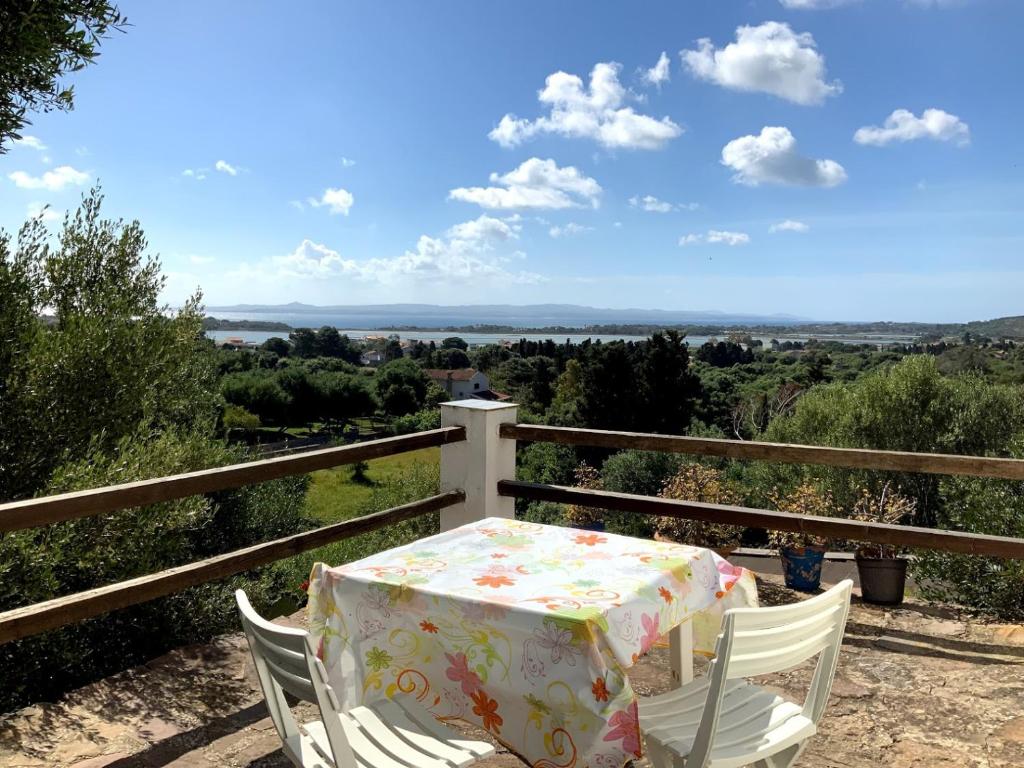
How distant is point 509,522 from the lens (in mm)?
2541

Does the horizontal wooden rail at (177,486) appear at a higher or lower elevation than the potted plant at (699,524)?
higher

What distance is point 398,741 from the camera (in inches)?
65.9

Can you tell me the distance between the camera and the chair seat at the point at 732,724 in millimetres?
1621

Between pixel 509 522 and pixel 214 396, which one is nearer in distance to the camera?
pixel 509 522

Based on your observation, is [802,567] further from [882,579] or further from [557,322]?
[557,322]

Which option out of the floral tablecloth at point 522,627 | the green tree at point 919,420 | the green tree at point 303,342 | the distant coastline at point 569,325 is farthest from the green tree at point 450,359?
the floral tablecloth at point 522,627

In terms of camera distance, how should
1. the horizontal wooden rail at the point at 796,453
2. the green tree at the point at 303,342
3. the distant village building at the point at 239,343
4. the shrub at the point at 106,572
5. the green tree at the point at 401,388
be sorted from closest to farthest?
the horizontal wooden rail at the point at 796,453 → the shrub at the point at 106,572 → the distant village building at the point at 239,343 → the green tree at the point at 303,342 → the green tree at the point at 401,388

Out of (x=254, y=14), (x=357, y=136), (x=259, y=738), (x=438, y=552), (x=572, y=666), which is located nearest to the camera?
(x=572, y=666)

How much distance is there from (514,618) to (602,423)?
132 ft

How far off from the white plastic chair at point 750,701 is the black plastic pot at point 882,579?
2.25 metres

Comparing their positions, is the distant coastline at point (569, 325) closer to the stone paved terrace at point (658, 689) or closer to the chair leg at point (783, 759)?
the stone paved terrace at point (658, 689)

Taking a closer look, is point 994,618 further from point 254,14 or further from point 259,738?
point 254,14

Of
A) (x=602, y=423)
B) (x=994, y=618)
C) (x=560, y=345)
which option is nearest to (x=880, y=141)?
(x=560, y=345)

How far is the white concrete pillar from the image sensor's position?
3826 millimetres
